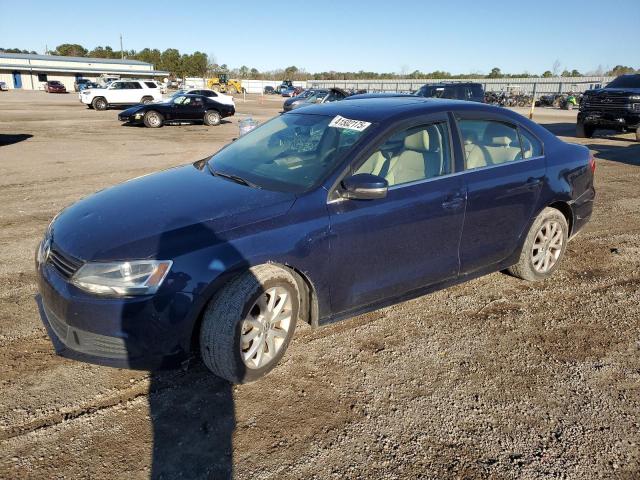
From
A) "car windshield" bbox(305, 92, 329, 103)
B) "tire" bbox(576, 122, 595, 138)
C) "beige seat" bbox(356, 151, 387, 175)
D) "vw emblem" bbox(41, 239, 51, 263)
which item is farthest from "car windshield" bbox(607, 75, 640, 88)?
"vw emblem" bbox(41, 239, 51, 263)

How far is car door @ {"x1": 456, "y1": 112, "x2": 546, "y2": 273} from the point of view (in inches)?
149

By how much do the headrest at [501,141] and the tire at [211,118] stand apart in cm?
1975

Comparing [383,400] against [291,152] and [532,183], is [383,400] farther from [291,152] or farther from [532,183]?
[532,183]

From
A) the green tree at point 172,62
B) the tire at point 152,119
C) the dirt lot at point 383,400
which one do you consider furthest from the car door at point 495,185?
the green tree at point 172,62

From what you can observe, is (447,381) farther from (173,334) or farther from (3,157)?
(3,157)

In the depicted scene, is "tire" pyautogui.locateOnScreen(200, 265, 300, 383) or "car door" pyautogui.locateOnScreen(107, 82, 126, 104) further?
"car door" pyautogui.locateOnScreen(107, 82, 126, 104)

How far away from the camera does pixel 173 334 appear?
8.75 feet

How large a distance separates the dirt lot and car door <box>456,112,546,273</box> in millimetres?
542

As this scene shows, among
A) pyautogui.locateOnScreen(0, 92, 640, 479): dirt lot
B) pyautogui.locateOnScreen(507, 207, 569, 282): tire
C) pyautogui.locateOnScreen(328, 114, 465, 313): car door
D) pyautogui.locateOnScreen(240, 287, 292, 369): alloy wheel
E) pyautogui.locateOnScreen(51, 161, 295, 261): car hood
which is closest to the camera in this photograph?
pyautogui.locateOnScreen(0, 92, 640, 479): dirt lot

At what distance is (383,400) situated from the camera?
2902 mm

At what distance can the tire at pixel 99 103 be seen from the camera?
29.7 m

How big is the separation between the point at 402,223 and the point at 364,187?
0.47m

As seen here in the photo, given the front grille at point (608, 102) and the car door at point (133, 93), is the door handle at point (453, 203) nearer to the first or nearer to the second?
the front grille at point (608, 102)

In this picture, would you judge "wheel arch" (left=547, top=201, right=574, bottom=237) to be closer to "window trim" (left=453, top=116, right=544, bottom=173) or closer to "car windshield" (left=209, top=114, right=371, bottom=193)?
"window trim" (left=453, top=116, right=544, bottom=173)
